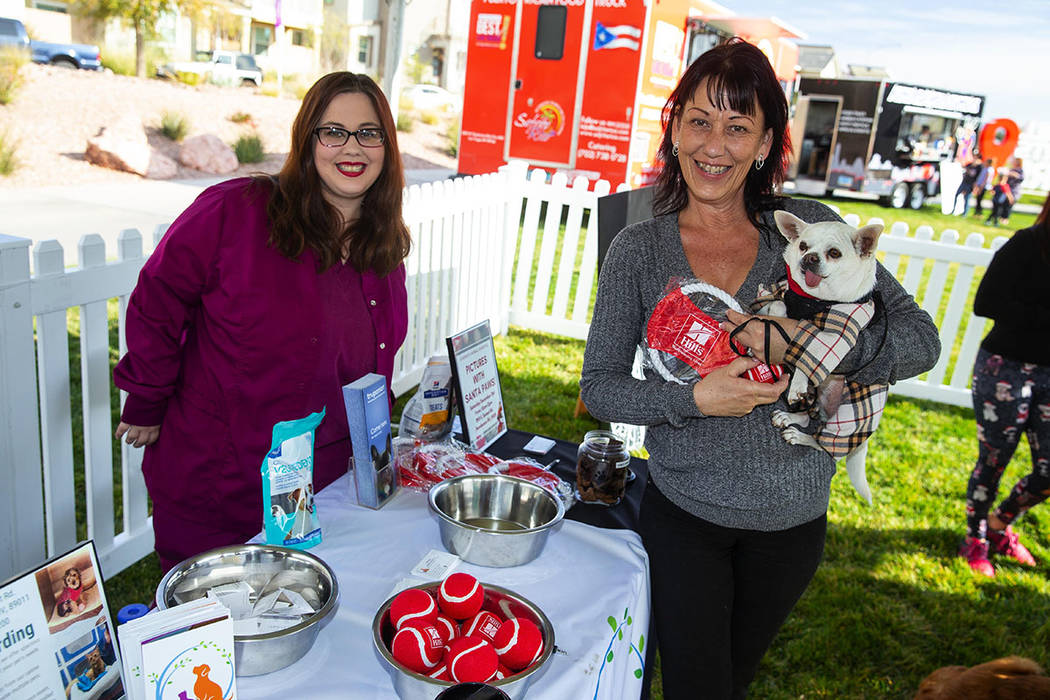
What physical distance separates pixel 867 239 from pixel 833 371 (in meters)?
0.31

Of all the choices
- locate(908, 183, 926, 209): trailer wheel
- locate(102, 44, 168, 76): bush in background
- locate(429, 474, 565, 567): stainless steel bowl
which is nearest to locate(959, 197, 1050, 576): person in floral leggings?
A: locate(429, 474, 565, 567): stainless steel bowl

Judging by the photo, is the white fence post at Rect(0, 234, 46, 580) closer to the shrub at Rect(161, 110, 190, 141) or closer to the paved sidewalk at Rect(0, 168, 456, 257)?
the paved sidewalk at Rect(0, 168, 456, 257)

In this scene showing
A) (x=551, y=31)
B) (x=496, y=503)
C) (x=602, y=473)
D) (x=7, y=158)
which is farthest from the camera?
(x=7, y=158)

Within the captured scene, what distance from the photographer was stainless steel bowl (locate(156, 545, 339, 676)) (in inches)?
49.5

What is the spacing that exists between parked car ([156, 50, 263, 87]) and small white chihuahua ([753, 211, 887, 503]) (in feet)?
75.0

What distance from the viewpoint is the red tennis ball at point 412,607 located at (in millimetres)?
1330

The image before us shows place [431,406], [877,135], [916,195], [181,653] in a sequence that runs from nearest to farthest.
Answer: [181,653] → [431,406] → [877,135] → [916,195]

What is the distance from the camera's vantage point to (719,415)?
1.67 meters

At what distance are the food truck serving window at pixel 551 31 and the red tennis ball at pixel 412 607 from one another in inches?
398

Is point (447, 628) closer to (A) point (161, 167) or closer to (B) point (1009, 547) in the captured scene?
(B) point (1009, 547)

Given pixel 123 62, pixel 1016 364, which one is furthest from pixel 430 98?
pixel 1016 364

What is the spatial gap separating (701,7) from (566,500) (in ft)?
37.1

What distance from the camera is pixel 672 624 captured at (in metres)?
1.82

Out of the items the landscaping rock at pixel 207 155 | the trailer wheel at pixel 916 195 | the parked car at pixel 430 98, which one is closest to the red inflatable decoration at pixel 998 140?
the trailer wheel at pixel 916 195
